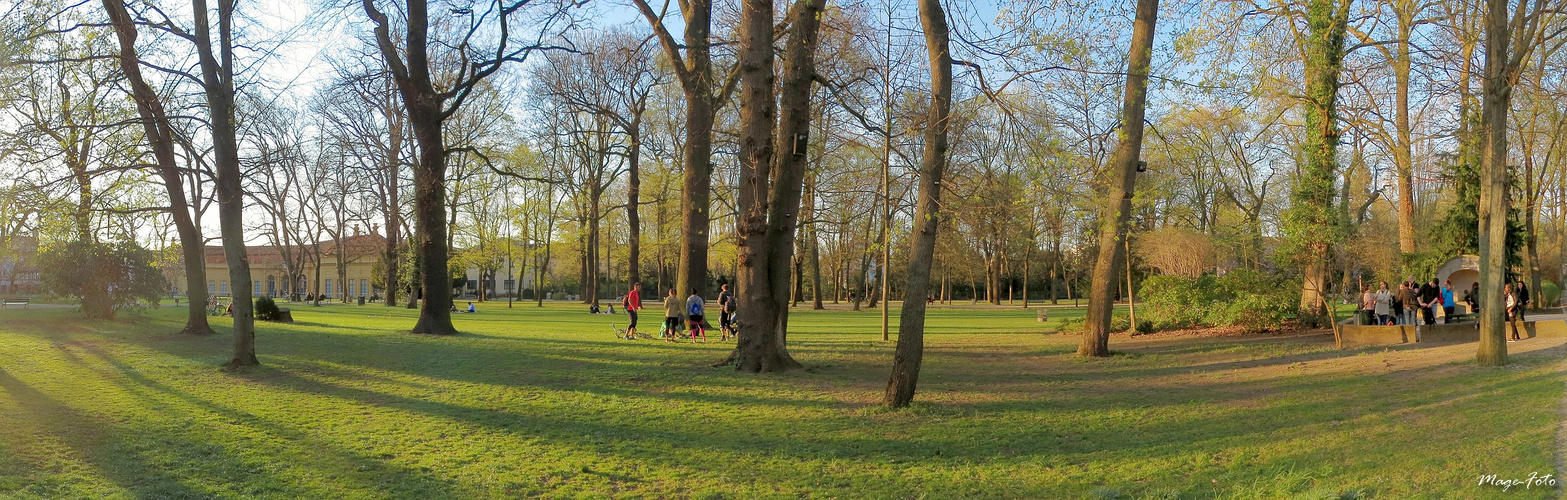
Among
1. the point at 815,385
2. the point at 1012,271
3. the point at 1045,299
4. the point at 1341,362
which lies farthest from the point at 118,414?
the point at 1045,299

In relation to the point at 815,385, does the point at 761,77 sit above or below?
above

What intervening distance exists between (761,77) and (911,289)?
437 centimetres

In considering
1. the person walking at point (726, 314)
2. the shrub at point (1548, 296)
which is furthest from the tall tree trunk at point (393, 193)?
the shrub at point (1548, 296)

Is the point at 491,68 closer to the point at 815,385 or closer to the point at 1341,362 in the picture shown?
the point at 815,385

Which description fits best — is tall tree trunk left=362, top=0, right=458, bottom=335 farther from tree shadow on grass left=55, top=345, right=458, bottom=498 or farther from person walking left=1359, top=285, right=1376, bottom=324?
person walking left=1359, top=285, right=1376, bottom=324

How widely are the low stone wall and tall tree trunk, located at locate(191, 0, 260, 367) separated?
18.4 meters

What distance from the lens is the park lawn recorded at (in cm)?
627

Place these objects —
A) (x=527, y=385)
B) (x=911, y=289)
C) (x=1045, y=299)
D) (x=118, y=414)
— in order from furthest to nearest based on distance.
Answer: (x=1045, y=299)
(x=527, y=385)
(x=911, y=289)
(x=118, y=414)

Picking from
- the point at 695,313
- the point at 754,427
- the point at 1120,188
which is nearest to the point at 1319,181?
the point at 1120,188

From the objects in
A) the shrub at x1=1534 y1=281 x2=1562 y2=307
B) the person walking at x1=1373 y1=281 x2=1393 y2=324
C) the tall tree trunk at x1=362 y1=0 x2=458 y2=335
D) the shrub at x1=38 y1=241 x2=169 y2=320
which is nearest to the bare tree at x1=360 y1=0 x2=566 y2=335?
the tall tree trunk at x1=362 y1=0 x2=458 y2=335

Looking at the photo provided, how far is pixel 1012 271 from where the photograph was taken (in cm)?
6312

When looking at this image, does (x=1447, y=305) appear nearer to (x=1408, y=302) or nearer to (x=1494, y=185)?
(x=1408, y=302)

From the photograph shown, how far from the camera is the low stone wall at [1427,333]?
53.3 feet

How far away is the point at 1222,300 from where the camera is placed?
848 inches
